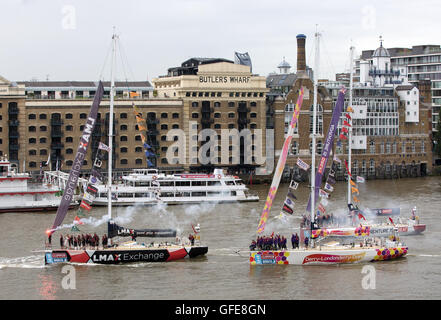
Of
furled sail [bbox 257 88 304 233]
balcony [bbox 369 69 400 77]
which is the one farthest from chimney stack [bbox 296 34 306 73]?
furled sail [bbox 257 88 304 233]

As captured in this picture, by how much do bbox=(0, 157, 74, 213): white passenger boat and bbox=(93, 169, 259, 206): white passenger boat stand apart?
14.6 ft

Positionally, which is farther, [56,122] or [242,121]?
[242,121]

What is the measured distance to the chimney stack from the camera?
118 metres

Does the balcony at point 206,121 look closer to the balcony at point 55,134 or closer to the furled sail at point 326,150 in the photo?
the balcony at point 55,134

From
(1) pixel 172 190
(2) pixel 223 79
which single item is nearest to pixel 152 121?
(2) pixel 223 79

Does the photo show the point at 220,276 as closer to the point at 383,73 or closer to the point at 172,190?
the point at 172,190

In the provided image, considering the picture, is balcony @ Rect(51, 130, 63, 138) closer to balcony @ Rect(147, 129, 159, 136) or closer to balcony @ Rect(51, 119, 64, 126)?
balcony @ Rect(51, 119, 64, 126)

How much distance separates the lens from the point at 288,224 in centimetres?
6950

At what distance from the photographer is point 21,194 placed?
8294cm

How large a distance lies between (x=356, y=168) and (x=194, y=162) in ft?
80.7

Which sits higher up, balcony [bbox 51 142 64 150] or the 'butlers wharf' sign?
the 'butlers wharf' sign

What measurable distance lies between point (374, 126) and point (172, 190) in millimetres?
44737
